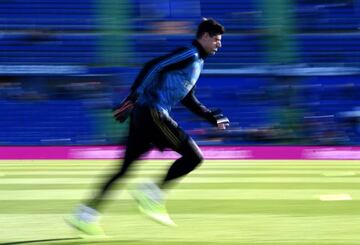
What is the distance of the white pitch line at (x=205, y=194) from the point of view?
841cm

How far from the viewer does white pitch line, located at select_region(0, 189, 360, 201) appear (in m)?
8.41

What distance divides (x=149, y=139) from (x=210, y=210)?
1846 mm

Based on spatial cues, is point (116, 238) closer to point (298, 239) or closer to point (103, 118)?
point (298, 239)

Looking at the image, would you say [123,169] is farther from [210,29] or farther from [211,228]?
[210,29]

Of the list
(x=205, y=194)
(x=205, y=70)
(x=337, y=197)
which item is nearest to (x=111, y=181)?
(x=205, y=194)

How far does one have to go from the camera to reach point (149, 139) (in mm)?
5586

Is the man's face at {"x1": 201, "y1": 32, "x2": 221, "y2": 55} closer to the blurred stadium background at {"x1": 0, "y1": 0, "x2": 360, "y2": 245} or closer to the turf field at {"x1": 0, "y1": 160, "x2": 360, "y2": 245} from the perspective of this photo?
the turf field at {"x1": 0, "y1": 160, "x2": 360, "y2": 245}

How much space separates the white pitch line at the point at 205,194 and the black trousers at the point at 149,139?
2.65 m

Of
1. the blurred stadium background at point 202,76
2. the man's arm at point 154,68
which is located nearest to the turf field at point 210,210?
the man's arm at point 154,68

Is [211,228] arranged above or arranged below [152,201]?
below

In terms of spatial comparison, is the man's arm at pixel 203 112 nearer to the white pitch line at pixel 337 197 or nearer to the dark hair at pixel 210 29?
the dark hair at pixel 210 29

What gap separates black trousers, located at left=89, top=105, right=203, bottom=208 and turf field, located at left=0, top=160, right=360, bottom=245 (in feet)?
0.82

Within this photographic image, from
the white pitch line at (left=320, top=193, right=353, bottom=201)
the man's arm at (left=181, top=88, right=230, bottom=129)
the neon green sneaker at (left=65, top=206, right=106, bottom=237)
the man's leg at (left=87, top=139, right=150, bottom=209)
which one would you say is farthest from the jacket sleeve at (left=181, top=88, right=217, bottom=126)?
the white pitch line at (left=320, top=193, right=353, bottom=201)

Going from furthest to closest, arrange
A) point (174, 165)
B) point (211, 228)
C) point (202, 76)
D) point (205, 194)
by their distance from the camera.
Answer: point (202, 76), point (205, 194), point (211, 228), point (174, 165)
